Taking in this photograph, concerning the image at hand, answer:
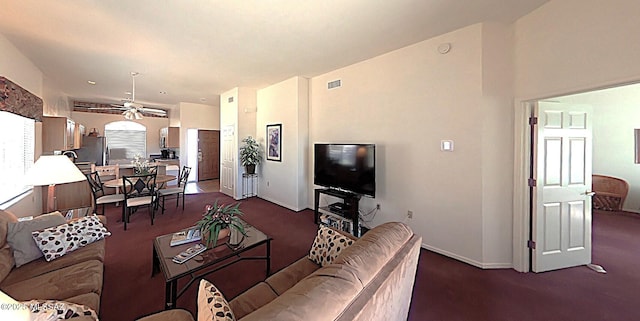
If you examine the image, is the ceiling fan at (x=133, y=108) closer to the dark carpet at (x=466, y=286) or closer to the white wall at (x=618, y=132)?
the dark carpet at (x=466, y=286)

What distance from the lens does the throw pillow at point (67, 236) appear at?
2084 millimetres

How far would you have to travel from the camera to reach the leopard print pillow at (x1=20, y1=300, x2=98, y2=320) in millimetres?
1113

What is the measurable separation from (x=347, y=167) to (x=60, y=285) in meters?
3.34

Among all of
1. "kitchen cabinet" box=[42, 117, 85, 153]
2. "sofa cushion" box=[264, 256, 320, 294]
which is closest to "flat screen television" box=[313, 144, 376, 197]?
"sofa cushion" box=[264, 256, 320, 294]

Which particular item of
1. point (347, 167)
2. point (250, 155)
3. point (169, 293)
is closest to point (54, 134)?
point (250, 155)

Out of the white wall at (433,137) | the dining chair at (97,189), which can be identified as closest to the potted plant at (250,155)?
the dining chair at (97,189)

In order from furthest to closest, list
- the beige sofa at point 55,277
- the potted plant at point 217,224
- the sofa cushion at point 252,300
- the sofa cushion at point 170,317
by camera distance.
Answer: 1. the potted plant at point 217,224
2. the beige sofa at point 55,277
3. the sofa cushion at point 252,300
4. the sofa cushion at point 170,317

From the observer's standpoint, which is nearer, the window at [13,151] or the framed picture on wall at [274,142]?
the window at [13,151]

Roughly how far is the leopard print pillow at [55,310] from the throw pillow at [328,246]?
1429 millimetres

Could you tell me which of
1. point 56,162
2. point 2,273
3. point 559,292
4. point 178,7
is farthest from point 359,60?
point 2,273

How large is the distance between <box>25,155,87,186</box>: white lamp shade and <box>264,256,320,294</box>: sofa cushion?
247cm

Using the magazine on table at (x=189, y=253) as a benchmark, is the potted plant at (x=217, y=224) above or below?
above

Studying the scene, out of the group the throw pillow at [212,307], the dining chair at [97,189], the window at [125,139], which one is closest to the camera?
the throw pillow at [212,307]

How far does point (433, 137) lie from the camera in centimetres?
330
